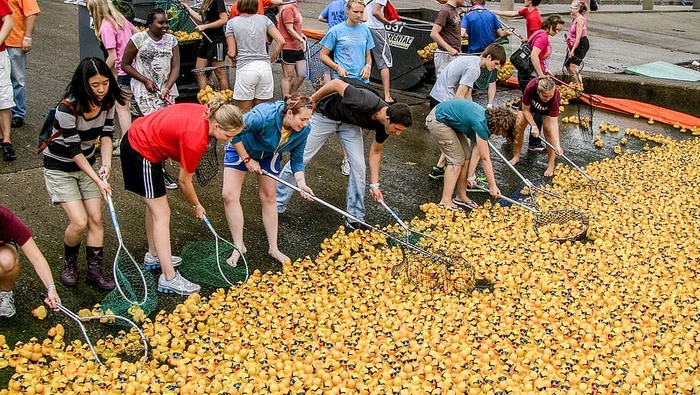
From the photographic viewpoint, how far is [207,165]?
252 inches

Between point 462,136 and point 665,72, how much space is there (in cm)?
914

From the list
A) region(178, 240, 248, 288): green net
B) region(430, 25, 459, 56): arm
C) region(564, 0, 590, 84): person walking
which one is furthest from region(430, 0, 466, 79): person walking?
region(178, 240, 248, 288): green net

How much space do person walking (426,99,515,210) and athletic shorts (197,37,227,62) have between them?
137 inches

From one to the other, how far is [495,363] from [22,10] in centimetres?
633

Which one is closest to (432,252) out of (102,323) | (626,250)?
(626,250)

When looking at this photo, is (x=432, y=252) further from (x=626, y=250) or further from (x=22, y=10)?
(x=22, y=10)

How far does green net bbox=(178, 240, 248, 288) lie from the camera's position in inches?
212

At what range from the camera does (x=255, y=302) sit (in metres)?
5.17

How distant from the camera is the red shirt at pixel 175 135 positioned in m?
4.63

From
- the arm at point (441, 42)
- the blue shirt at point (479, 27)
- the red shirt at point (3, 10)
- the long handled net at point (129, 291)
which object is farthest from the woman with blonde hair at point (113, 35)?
the blue shirt at point (479, 27)

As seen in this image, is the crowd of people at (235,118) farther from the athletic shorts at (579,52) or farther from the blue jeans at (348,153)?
the athletic shorts at (579,52)

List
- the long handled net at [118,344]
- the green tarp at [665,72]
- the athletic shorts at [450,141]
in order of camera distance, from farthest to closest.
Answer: the green tarp at [665,72] → the athletic shorts at [450,141] → the long handled net at [118,344]

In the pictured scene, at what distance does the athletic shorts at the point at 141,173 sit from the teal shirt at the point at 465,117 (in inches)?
128

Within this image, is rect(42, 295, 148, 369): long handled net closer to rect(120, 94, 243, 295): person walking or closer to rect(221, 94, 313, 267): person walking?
rect(120, 94, 243, 295): person walking
